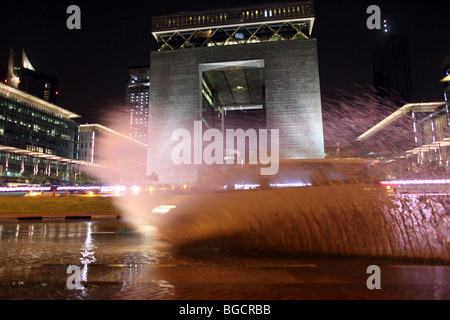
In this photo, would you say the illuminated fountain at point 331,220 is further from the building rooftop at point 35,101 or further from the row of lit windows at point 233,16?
the building rooftop at point 35,101

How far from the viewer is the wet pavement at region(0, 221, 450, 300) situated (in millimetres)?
3742

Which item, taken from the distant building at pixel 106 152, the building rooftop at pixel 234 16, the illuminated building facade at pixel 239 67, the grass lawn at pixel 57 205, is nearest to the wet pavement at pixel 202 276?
the grass lawn at pixel 57 205

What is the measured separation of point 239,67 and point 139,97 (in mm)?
130467

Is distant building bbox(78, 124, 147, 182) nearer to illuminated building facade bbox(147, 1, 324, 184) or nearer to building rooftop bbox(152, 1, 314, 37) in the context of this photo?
illuminated building facade bbox(147, 1, 324, 184)

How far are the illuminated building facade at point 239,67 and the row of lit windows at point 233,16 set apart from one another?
0.15 m

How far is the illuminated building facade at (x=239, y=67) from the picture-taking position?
4216 cm

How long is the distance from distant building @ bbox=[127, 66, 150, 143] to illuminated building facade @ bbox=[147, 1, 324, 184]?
123m

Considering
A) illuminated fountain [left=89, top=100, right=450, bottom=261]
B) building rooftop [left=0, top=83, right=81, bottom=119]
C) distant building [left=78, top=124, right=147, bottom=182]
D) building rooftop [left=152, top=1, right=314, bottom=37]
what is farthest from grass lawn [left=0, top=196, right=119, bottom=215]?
distant building [left=78, top=124, right=147, bottom=182]

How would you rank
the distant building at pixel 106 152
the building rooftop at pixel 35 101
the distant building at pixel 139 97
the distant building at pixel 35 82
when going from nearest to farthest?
the building rooftop at pixel 35 101 < the distant building at pixel 106 152 < the distant building at pixel 35 82 < the distant building at pixel 139 97

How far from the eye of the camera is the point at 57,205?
710 inches

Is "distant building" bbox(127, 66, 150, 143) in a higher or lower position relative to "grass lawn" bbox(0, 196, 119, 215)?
higher

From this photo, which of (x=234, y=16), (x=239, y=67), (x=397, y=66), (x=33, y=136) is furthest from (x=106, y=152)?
(x=397, y=66)

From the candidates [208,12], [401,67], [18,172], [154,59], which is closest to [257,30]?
[208,12]

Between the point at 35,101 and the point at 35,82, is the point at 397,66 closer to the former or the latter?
the point at 35,101
